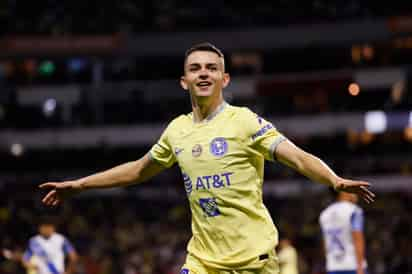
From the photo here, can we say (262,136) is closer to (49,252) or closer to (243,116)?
(243,116)

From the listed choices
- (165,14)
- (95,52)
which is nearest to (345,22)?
(165,14)

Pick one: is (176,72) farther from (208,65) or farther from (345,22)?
(208,65)

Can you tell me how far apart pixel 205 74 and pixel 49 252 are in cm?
792

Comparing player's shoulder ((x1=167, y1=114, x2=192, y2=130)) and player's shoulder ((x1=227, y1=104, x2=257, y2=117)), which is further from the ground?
player's shoulder ((x1=227, y1=104, x2=257, y2=117))

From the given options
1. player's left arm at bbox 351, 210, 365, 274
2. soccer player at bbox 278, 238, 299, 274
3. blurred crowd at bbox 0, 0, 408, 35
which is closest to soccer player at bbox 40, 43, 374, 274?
player's left arm at bbox 351, 210, 365, 274

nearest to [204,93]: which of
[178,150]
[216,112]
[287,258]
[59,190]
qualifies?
[216,112]

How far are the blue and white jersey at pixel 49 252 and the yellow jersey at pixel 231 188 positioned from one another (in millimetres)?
7594

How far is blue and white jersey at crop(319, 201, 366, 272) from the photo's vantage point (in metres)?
10.3

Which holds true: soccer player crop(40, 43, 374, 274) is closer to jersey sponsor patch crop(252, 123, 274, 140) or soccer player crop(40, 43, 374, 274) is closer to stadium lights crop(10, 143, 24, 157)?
jersey sponsor patch crop(252, 123, 274, 140)

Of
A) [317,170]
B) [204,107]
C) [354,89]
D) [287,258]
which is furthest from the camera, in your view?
[354,89]

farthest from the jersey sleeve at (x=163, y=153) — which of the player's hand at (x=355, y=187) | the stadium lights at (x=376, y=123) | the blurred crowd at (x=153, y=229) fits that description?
the stadium lights at (x=376, y=123)

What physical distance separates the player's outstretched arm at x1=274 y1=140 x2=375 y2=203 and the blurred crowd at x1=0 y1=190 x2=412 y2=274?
13422mm

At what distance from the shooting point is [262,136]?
520 cm

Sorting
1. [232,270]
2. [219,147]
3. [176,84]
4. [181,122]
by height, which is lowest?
[176,84]
